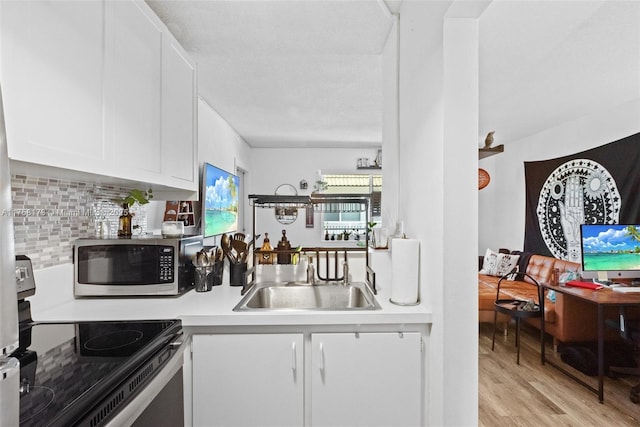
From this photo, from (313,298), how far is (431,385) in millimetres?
762

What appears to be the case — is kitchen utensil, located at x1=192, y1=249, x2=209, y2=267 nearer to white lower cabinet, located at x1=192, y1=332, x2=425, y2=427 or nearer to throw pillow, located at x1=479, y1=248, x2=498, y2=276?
white lower cabinet, located at x1=192, y1=332, x2=425, y2=427

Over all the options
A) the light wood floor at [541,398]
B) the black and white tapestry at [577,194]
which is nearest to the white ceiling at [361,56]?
the black and white tapestry at [577,194]

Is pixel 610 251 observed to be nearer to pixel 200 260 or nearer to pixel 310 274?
pixel 310 274

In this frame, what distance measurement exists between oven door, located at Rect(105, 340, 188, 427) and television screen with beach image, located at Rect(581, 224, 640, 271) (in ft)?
10.5

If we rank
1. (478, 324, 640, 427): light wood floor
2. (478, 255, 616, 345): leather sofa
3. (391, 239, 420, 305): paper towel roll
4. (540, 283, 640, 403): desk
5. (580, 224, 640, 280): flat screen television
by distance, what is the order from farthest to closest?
(478, 255, 616, 345): leather sofa
(580, 224, 640, 280): flat screen television
(540, 283, 640, 403): desk
(478, 324, 640, 427): light wood floor
(391, 239, 420, 305): paper towel roll

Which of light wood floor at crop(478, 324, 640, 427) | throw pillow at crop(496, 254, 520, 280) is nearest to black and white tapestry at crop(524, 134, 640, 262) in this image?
throw pillow at crop(496, 254, 520, 280)

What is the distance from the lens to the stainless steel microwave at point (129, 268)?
171cm

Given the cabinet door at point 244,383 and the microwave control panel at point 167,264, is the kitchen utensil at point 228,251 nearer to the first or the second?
the microwave control panel at point 167,264

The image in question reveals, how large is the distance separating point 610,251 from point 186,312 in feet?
11.0

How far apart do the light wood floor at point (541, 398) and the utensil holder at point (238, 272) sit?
169 centimetres

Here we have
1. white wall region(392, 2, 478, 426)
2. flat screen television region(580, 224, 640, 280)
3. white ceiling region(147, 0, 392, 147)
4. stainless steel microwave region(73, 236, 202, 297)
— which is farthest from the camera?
flat screen television region(580, 224, 640, 280)

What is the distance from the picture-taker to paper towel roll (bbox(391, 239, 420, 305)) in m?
1.57

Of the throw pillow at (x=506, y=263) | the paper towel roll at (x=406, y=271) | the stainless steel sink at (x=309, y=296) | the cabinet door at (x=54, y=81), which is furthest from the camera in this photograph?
the throw pillow at (x=506, y=263)

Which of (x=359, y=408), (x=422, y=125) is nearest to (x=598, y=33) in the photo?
(x=422, y=125)
